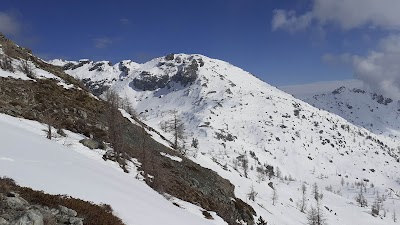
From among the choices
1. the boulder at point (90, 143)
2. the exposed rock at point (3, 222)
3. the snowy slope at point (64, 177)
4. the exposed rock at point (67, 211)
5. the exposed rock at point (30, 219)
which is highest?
the boulder at point (90, 143)

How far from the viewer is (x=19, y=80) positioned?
5556 cm

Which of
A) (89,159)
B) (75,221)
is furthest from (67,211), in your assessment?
(89,159)

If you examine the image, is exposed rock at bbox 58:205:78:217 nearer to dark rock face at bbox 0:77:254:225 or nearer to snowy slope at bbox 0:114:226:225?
snowy slope at bbox 0:114:226:225

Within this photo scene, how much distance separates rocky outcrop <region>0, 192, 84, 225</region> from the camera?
48.5 ft

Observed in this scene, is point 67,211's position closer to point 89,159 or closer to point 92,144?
point 89,159

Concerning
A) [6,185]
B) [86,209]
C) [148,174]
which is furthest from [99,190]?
[148,174]

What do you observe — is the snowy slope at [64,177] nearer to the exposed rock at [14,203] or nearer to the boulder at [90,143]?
the exposed rock at [14,203]

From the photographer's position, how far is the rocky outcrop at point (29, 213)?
582 inches

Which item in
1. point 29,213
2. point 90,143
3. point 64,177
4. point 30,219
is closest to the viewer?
point 30,219

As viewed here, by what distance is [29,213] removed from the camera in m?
15.0

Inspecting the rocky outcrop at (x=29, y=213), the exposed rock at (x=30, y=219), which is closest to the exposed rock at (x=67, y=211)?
the rocky outcrop at (x=29, y=213)

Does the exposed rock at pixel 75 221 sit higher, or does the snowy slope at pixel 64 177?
the snowy slope at pixel 64 177

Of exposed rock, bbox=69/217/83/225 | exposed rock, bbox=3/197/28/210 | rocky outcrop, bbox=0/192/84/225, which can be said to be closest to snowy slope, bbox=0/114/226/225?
rocky outcrop, bbox=0/192/84/225

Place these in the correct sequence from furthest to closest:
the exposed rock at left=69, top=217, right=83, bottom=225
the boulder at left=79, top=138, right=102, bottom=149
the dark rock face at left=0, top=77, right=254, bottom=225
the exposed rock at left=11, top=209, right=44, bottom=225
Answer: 1. the dark rock face at left=0, top=77, right=254, bottom=225
2. the boulder at left=79, top=138, right=102, bottom=149
3. the exposed rock at left=69, top=217, right=83, bottom=225
4. the exposed rock at left=11, top=209, right=44, bottom=225
